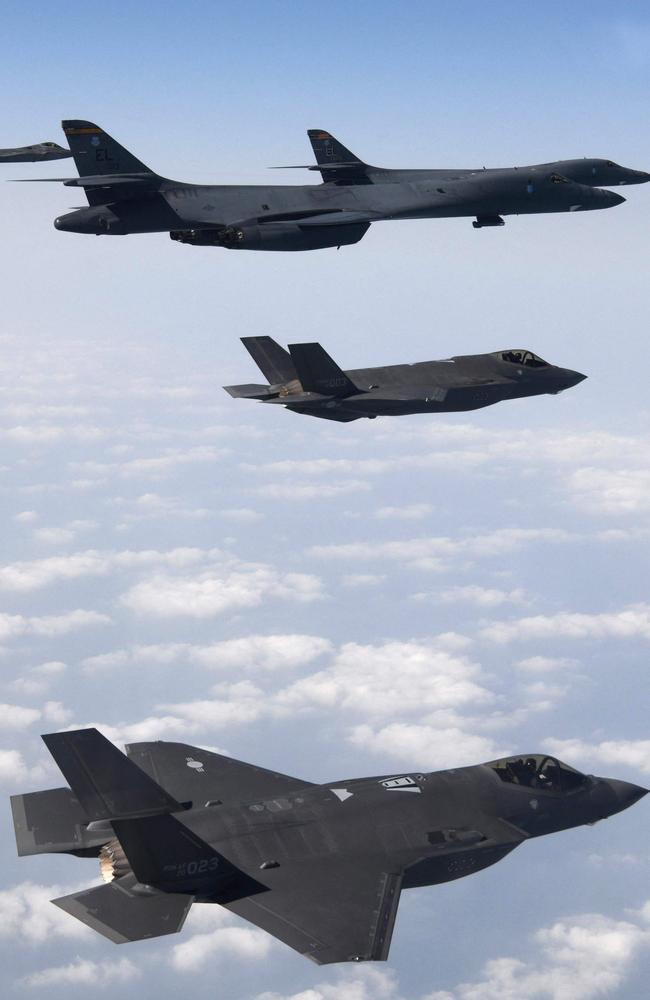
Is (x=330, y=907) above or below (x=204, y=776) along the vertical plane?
below

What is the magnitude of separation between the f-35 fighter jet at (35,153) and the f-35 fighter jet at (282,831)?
133ft

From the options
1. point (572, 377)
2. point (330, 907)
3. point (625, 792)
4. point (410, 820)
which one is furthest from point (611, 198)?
point (330, 907)

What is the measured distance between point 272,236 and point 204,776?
2087 cm

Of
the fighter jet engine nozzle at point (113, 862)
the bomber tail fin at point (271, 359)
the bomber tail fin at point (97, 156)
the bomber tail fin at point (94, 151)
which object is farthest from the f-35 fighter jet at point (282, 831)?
the bomber tail fin at point (94, 151)

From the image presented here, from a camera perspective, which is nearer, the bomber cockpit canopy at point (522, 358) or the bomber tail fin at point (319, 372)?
the bomber tail fin at point (319, 372)

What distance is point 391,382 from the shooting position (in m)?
47.4

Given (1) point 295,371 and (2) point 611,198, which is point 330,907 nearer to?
(1) point 295,371

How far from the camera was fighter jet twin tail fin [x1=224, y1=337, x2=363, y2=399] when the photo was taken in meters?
45.1

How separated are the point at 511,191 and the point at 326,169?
901cm

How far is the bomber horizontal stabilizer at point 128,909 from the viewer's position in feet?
95.3

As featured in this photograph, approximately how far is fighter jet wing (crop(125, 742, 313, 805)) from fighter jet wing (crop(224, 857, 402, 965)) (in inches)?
144

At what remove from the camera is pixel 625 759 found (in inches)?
7687

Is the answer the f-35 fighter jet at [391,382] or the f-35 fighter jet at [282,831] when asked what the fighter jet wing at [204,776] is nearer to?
the f-35 fighter jet at [282,831]

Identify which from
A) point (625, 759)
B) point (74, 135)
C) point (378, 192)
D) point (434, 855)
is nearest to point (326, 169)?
point (378, 192)
